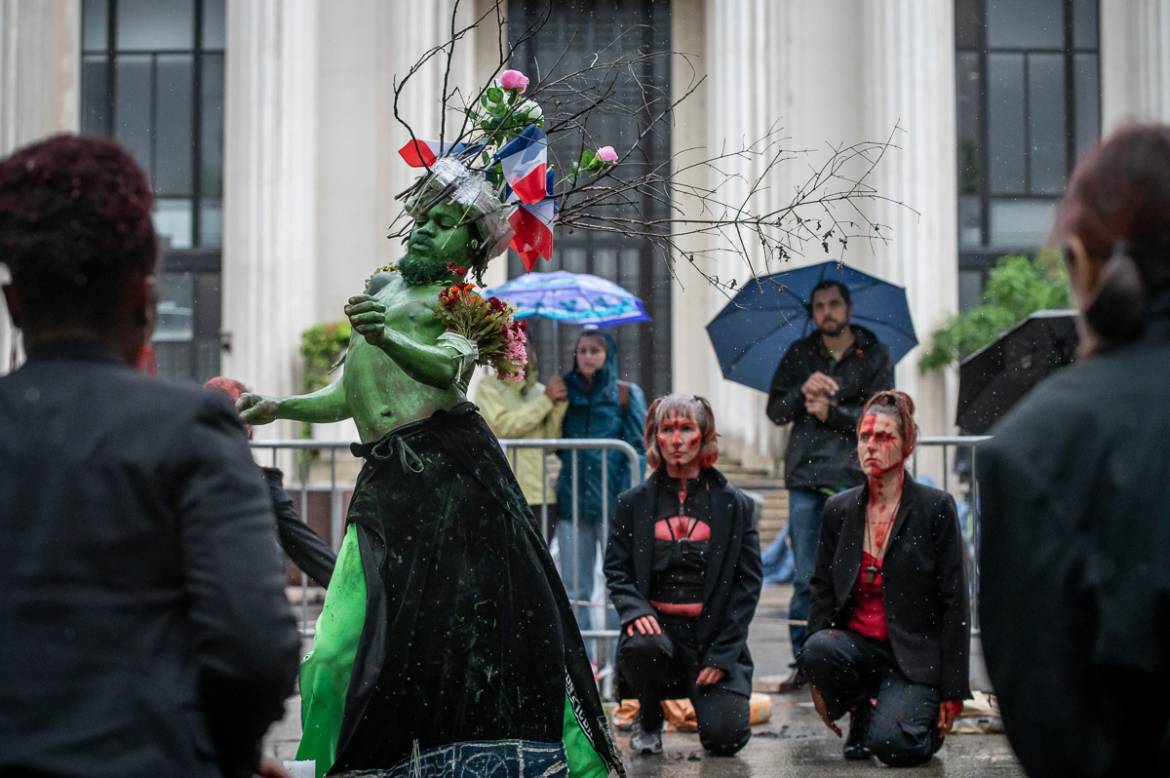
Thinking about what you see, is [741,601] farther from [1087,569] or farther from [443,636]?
[1087,569]

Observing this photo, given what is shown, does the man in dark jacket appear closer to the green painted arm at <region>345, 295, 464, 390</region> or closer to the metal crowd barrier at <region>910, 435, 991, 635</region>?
the metal crowd barrier at <region>910, 435, 991, 635</region>

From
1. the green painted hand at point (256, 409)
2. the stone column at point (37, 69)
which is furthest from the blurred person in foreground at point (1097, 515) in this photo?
the stone column at point (37, 69)

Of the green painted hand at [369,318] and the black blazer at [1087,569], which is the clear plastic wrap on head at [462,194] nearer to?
the green painted hand at [369,318]

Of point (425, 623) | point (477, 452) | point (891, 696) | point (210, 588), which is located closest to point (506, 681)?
point (425, 623)

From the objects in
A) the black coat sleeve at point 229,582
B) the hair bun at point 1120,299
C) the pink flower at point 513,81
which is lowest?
the black coat sleeve at point 229,582

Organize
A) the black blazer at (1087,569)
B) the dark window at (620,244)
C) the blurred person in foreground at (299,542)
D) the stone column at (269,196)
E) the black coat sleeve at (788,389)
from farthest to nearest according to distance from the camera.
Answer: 1. the dark window at (620,244)
2. the stone column at (269,196)
3. the black coat sleeve at (788,389)
4. the blurred person in foreground at (299,542)
5. the black blazer at (1087,569)

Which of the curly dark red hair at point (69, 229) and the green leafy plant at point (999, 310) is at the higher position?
the green leafy plant at point (999, 310)

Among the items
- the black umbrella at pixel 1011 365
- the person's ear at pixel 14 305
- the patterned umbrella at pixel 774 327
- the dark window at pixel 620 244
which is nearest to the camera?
the person's ear at pixel 14 305

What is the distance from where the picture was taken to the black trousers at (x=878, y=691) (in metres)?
6.43

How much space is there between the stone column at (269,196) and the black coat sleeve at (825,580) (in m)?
10.2

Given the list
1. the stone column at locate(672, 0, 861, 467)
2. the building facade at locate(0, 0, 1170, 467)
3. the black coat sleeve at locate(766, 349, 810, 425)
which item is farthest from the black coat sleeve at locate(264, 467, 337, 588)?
the stone column at locate(672, 0, 861, 467)

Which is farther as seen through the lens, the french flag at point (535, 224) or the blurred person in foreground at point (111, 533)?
the french flag at point (535, 224)

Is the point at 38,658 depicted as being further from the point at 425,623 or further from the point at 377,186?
the point at 377,186

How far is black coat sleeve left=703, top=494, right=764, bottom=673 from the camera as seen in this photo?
6918mm
